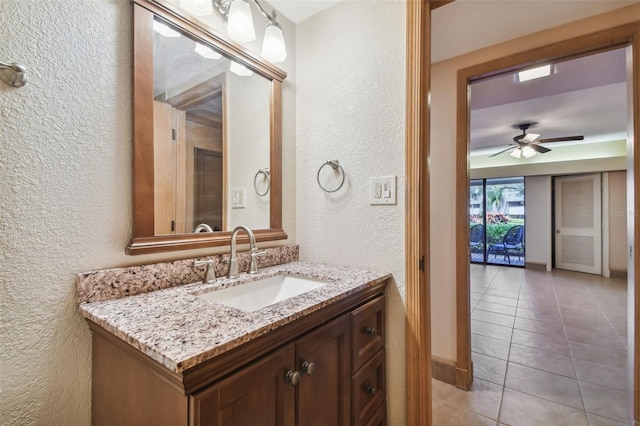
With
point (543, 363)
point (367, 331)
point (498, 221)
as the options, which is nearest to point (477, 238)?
point (498, 221)

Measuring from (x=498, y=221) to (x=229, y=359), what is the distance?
285 inches

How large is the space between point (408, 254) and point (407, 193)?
0.89 feet

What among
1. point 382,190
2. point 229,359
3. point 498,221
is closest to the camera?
point 229,359

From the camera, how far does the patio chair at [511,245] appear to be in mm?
6117

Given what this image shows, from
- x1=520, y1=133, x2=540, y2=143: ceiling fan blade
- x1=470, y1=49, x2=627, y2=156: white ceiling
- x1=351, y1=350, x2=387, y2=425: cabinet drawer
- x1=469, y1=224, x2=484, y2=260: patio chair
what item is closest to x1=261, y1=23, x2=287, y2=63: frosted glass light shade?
x1=351, y1=350, x2=387, y2=425: cabinet drawer

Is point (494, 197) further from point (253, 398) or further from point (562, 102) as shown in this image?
point (253, 398)

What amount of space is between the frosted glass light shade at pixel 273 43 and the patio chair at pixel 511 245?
6.68 meters

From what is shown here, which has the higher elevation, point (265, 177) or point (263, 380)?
point (265, 177)

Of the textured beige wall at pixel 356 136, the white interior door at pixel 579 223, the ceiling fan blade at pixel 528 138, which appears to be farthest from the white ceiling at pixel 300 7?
the white interior door at pixel 579 223

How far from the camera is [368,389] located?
44.7 inches

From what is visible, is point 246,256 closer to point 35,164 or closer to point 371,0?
point 35,164

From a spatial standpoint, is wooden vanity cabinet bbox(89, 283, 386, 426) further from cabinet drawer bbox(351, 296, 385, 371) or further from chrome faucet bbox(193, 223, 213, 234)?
chrome faucet bbox(193, 223, 213, 234)

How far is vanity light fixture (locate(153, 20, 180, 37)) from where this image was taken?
1040 millimetres

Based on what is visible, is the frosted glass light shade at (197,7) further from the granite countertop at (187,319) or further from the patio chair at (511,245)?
the patio chair at (511,245)
